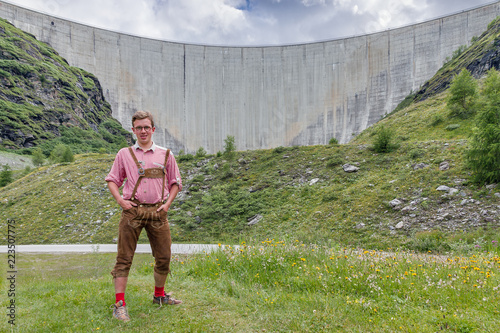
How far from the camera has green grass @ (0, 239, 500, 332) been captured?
8.79ft

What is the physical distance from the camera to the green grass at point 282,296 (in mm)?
2678

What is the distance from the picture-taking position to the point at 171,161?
343 centimetres

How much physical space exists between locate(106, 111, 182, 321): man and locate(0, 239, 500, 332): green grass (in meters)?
0.39

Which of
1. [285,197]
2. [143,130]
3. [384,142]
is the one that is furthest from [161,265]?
[384,142]

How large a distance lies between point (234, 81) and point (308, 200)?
49.3m

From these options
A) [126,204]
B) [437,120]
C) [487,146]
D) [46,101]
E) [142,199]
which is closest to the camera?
[126,204]

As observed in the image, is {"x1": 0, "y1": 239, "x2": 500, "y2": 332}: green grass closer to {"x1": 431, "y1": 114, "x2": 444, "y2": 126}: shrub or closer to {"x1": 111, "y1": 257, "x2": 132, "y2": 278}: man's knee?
{"x1": 111, "y1": 257, "x2": 132, "y2": 278}: man's knee

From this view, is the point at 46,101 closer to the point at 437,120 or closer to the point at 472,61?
the point at 437,120

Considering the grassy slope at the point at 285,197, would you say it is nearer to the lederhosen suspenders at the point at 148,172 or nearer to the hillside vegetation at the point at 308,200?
the hillside vegetation at the point at 308,200

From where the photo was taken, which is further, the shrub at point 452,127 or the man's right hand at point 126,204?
the shrub at point 452,127

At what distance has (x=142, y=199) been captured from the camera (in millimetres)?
3148

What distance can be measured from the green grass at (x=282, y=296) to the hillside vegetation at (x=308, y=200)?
2442 mm

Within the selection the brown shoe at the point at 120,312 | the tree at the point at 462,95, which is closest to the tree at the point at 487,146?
the brown shoe at the point at 120,312

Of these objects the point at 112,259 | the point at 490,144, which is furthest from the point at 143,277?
the point at 490,144
